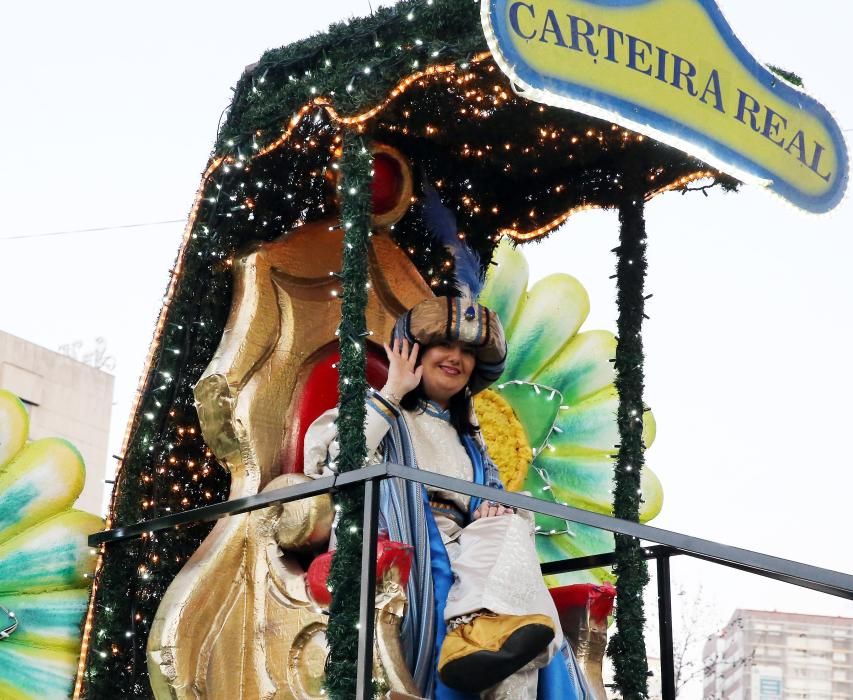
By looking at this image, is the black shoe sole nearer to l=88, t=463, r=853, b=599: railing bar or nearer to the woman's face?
l=88, t=463, r=853, b=599: railing bar

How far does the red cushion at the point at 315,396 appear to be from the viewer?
18.8ft

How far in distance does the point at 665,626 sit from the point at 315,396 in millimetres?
1834

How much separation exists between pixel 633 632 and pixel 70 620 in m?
2.46

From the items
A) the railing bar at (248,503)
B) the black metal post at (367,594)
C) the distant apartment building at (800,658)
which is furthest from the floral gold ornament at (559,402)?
the distant apartment building at (800,658)

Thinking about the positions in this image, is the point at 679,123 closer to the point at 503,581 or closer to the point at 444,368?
the point at 444,368

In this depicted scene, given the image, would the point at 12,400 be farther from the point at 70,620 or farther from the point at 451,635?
the point at 451,635

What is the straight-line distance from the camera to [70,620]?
579cm

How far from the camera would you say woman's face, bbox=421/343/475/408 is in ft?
18.3

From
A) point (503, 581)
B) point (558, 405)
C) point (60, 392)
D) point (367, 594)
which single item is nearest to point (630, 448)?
point (503, 581)

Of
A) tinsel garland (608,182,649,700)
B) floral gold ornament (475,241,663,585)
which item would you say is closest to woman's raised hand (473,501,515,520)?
tinsel garland (608,182,649,700)

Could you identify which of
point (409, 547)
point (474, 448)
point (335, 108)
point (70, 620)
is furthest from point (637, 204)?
point (70, 620)

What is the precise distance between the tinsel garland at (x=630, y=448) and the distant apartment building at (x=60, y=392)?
270 inches

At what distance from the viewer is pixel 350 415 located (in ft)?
15.1

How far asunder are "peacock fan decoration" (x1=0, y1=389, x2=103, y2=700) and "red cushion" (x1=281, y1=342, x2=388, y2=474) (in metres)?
0.97
